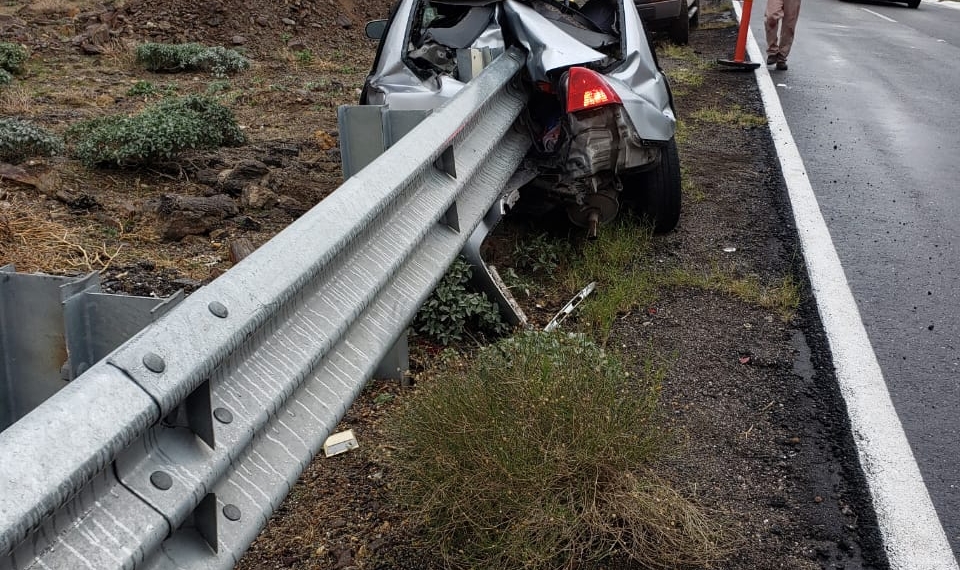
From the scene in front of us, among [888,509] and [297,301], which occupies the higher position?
[297,301]

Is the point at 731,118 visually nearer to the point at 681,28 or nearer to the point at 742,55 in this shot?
the point at 742,55

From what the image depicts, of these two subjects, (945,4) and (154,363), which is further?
(945,4)

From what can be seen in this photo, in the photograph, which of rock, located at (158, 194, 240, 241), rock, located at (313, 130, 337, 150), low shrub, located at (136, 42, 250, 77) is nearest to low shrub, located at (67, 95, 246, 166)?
rock, located at (313, 130, 337, 150)

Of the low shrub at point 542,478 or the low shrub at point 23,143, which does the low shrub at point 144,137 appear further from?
the low shrub at point 542,478

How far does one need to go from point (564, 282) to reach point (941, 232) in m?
2.63

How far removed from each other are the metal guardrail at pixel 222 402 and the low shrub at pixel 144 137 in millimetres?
3798

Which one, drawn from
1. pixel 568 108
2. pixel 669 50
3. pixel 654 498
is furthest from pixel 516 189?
pixel 669 50

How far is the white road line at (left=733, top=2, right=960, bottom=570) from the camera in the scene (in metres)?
2.97

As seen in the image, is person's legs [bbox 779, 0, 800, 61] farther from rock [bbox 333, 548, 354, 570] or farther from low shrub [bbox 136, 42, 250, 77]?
rock [bbox 333, 548, 354, 570]

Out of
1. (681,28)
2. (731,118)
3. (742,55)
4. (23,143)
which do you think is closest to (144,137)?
(23,143)

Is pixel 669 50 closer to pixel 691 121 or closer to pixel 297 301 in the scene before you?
pixel 691 121

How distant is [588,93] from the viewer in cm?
482

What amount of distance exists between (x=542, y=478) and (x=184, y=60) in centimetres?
1049

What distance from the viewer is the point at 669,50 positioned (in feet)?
48.4
